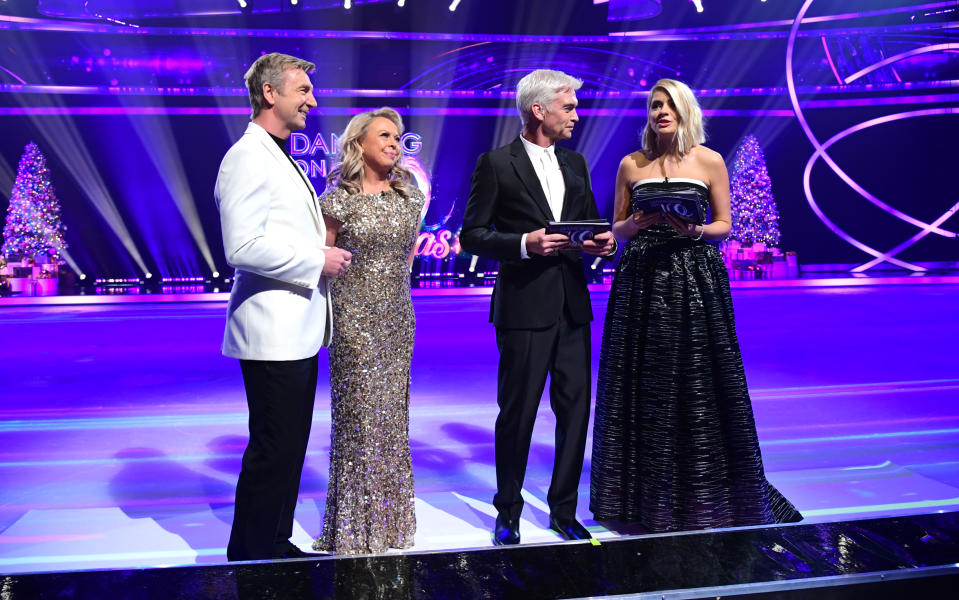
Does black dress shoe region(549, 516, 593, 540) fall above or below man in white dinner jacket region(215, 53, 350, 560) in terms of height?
below

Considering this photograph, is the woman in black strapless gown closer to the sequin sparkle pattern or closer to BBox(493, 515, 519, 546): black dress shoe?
the sequin sparkle pattern

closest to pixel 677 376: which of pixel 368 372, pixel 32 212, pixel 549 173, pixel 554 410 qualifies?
pixel 554 410

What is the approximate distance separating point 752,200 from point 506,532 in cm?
1197

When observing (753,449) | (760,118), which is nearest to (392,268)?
(753,449)

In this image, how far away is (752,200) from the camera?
13.4 m

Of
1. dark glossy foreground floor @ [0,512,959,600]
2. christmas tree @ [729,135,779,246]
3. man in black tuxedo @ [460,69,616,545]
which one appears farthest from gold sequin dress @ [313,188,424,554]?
christmas tree @ [729,135,779,246]

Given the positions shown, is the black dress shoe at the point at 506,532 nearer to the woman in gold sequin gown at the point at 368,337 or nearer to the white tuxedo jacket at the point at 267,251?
the woman in gold sequin gown at the point at 368,337

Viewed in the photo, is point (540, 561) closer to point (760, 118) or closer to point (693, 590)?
point (693, 590)

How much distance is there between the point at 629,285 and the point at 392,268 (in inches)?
37.3

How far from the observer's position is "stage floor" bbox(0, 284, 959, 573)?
296 cm

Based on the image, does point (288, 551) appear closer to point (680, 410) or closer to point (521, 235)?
point (521, 235)

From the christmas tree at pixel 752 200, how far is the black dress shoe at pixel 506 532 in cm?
1170

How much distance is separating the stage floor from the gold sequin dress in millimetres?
256

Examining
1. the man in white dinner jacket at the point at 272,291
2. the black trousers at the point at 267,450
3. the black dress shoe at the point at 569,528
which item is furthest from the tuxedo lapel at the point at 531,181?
the black dress shoe at the point at 569,528
